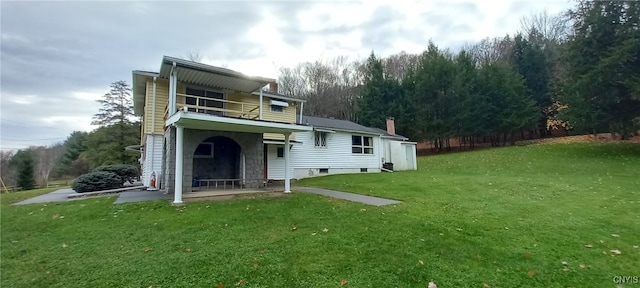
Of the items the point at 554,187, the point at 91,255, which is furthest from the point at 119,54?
the point at 554,187

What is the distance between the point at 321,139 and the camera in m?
19.6

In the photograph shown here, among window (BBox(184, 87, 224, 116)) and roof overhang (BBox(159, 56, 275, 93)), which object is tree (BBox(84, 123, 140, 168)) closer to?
window (BBox(184, 87, 224, 116))

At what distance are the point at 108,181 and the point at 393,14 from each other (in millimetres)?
15252

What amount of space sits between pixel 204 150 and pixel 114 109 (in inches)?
1017

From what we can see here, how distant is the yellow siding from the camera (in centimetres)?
1359

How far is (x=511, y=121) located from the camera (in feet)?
96.0

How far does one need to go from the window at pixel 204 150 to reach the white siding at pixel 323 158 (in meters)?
3.97

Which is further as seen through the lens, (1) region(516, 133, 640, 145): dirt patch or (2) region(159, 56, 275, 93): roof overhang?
(1) region(516, 133, 640, 145): dirt patch

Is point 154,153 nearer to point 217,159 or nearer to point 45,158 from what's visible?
point 217,159

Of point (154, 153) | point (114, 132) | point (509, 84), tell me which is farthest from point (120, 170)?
point (509, 84)

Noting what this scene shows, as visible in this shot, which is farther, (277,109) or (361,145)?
(361,145)

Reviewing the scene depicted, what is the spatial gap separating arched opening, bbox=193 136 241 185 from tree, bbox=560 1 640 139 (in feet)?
72.4

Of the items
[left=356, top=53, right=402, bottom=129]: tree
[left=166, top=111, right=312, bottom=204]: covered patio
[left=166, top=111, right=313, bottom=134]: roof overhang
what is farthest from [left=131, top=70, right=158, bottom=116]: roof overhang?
[left=356, top=53, right=402, bottom=129]: tree

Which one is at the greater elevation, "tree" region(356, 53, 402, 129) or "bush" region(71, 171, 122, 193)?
"tree" region(356, 53, 402, 129)
